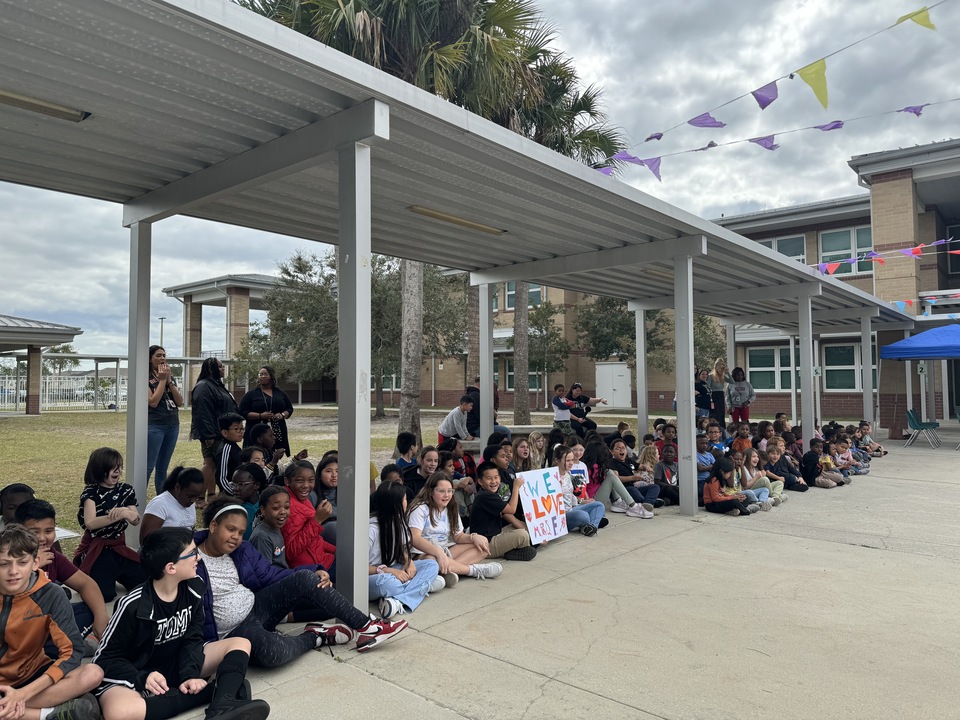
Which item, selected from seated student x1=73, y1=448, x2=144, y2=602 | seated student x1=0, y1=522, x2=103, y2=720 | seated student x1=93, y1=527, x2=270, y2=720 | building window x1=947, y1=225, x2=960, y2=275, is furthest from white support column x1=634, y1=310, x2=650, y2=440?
building window x1=947, y1=225, x2=960, y2=275

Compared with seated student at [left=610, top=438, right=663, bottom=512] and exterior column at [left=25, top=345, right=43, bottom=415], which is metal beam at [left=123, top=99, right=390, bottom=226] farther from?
exterior column at [left=25, top=345, right=43, bottom=415]

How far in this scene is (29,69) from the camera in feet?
13.1

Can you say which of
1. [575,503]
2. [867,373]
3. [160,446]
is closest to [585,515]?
[575,503]

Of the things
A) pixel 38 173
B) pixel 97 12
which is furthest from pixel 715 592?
pixel 38 173

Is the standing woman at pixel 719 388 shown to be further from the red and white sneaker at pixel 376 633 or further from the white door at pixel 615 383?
the white door at pixel 615 383

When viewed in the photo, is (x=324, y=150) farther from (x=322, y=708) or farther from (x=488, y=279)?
(x=488, y=279)

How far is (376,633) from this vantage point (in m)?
3.99

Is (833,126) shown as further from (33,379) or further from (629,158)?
(33,379)

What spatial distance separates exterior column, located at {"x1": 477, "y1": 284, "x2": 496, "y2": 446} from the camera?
10609mm

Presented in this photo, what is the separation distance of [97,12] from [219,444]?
404 centimetres

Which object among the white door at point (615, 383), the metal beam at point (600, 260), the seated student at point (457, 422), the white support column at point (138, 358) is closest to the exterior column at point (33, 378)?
the white door at point (615, 383)

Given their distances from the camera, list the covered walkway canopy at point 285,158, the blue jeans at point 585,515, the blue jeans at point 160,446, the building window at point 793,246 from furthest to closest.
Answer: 1. the building window at point 793,246
2. the blue jeans at point 585,515
3. the blue jeans at point 160,446
4. the covered walkway canopy at point 285,158

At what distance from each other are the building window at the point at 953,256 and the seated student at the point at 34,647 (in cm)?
2832

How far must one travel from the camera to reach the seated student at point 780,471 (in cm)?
989
